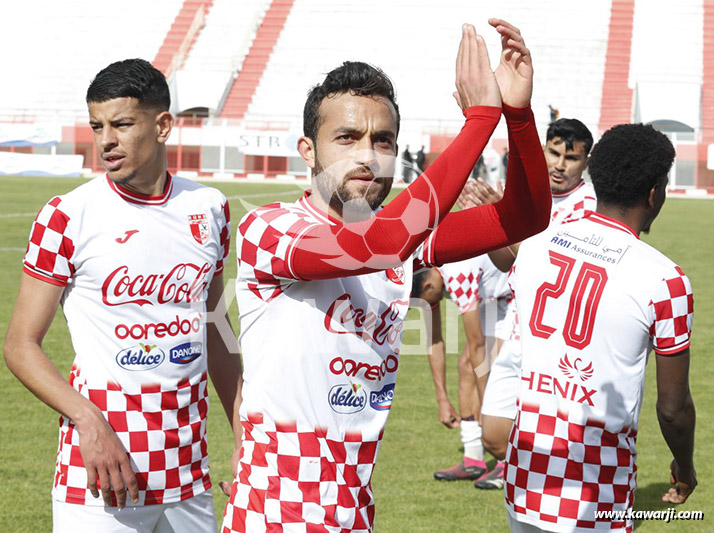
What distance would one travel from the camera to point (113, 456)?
2971 millimetres

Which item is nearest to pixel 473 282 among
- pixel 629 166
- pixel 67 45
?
pixel 629 166

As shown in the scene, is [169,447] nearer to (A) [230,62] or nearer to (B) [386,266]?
(B) [386,266]

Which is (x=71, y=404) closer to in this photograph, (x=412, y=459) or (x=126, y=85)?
(x=126, y=85)

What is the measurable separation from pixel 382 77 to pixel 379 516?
11.7ft

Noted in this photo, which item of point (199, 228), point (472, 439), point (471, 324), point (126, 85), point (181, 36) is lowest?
point (472, 439)

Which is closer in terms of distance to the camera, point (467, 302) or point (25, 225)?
point (467, 302)

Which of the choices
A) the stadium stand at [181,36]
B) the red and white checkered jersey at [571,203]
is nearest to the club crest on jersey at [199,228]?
the red and white checkered jersey at [571,203]

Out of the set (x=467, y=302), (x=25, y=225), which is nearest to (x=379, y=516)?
(x=467, y=302)

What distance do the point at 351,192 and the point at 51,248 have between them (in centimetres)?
116

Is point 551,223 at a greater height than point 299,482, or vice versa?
point 551,223

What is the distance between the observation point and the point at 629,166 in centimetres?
355

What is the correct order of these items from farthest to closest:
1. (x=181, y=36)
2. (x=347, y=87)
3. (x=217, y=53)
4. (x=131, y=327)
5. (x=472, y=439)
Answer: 1. (x=181, y=36)
2. (x=217, y=53)
3. (x=472, y=439)
4. (x=131, y=327)
5. (x=347, y=87)

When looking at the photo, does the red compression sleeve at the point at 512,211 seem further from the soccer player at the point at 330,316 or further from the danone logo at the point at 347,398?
the danone logo at the point at 347,398

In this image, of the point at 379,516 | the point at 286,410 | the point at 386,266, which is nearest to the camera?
the point at 386,266
